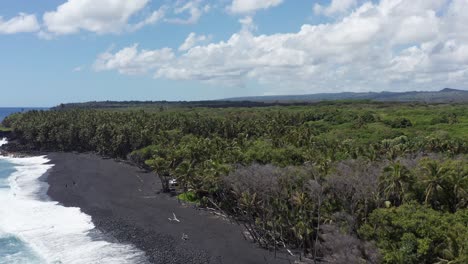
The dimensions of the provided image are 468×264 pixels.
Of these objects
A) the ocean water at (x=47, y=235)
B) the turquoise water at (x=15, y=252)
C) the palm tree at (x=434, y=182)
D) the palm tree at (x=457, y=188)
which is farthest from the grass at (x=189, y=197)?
the palm tree at (x=457, y=188)

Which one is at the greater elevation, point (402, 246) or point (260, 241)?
point (402, 246)

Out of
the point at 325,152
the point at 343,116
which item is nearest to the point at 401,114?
the point at 343,116

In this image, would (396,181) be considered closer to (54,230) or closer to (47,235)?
(47,235)

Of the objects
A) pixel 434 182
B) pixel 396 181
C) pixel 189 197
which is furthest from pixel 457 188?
pixel 189 197

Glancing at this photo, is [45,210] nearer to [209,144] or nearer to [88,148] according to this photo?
[209,144]

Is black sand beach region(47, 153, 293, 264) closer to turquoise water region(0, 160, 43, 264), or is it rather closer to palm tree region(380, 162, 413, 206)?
turquoise water region(0, 160, 43, 264)

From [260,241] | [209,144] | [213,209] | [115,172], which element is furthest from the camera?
[115,172]

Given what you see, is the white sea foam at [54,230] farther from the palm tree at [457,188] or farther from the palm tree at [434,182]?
the palm tree at [457,188]
